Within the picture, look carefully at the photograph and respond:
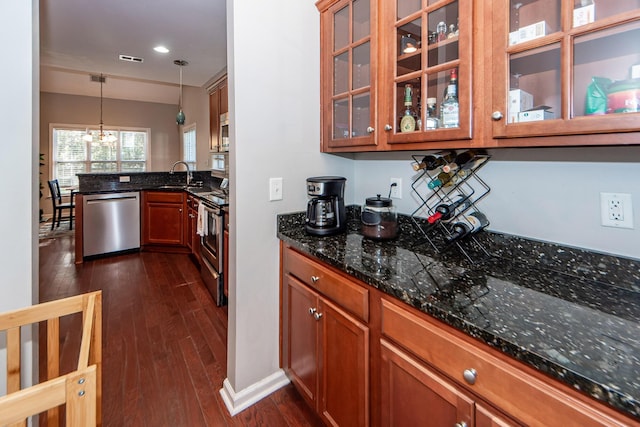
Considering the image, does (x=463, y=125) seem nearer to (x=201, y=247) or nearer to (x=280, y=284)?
(x=280, y=284)

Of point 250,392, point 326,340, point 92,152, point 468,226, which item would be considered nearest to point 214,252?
point 250,392

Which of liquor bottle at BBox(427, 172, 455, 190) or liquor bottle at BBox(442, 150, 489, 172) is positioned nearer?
liquor bottle at BBox(442, 150, 489, 172)

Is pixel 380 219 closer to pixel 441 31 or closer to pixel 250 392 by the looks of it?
pixel 441 31

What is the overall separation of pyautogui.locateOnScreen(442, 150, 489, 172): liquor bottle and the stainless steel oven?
1.92m

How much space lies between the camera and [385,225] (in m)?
1.54

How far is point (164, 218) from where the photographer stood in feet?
14.2

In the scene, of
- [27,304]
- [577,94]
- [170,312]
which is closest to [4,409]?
[27,304]

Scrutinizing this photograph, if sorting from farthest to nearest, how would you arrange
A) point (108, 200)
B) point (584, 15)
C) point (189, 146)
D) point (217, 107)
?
point (189, 146)
point (217, 107)
point (108, 200)
point (584, 15)

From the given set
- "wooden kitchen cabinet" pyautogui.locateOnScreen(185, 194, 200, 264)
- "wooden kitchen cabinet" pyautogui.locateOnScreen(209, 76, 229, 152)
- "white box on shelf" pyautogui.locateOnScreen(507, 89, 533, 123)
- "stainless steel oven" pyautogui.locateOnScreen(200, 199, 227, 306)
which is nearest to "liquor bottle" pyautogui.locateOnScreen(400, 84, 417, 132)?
"white box on shelf" pyautogui.locateOnScreen(507, 89, 533, 123)

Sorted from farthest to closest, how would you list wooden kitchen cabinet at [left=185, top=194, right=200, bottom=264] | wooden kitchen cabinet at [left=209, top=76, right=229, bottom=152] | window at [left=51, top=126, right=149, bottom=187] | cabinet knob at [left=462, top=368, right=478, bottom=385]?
1. window at [left=51, top=126, right=149, bottom=187]
2. wooden kitchen cabinet at [left=209, top=76, right=229, bottom=152]
3. wooden kitchen cabinet at [left=185, top=194, right=200, bottom=264]
4. cabinet knob at [left=462, top=368, right=478, bottom=385]

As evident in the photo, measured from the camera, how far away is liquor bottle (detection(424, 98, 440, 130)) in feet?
4.14

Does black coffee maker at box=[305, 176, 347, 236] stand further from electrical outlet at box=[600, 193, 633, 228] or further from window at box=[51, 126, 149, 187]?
window at box=[51, 126, 149, 187]

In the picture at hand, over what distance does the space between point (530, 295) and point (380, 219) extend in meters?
0.72

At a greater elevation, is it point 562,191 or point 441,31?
point 441,31
